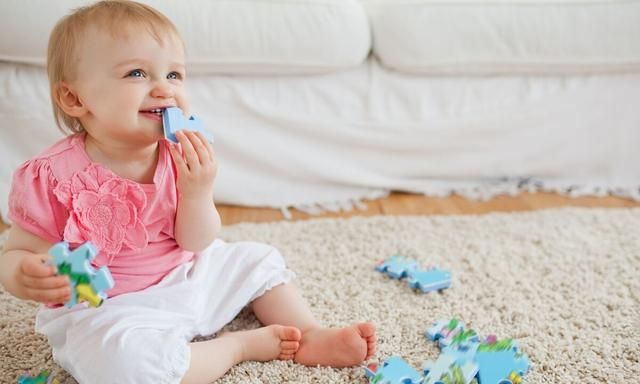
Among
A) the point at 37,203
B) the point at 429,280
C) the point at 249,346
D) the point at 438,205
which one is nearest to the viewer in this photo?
the point at 37,203

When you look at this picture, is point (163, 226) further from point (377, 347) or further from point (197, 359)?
point (377, 347)

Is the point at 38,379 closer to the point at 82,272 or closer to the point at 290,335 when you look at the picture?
the point at 82,272

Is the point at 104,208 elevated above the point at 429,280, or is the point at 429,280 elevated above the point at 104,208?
the point at 104,208

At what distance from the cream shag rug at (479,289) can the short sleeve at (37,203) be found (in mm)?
228

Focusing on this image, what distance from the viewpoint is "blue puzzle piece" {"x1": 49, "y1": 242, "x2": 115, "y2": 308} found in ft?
2.62

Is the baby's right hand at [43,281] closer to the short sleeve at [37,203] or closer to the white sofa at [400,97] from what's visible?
the short sleeve at [37,203]

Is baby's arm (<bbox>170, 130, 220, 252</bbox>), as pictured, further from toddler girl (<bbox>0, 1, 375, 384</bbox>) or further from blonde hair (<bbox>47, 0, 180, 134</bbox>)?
blonde hair (<bbox>47, 0, 180, 134</bbox>)

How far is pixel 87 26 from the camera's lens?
898 millimetres

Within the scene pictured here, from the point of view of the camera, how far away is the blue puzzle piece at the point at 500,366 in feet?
3.12

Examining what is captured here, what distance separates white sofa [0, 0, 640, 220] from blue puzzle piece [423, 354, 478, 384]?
0.66 metres

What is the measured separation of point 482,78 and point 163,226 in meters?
0.94

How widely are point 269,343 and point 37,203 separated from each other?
39 centimetres

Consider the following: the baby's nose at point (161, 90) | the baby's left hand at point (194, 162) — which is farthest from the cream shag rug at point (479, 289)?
the baby's nose at point (161, 90)

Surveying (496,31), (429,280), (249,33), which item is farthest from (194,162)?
(496,31)
